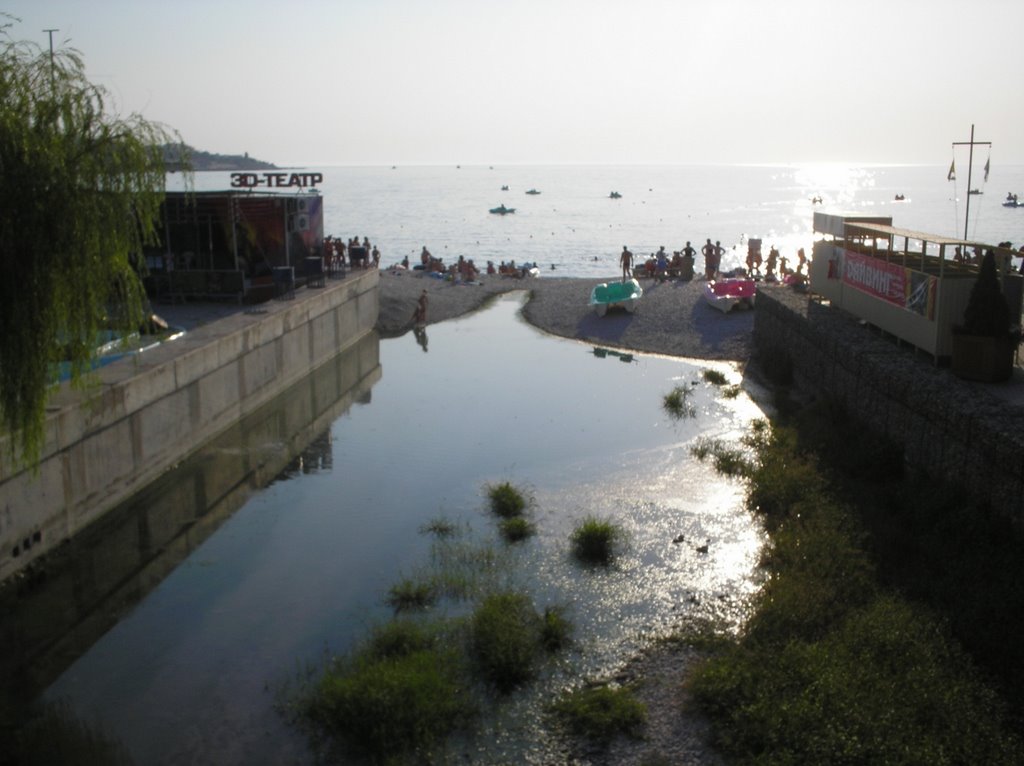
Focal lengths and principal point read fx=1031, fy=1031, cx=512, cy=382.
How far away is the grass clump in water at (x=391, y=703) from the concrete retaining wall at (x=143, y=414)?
5.51m

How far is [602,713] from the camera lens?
1088cm

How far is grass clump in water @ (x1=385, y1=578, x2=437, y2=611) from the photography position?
1405cm

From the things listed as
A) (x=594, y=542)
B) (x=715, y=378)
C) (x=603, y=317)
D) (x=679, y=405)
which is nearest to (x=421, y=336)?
(x=603, y=317)

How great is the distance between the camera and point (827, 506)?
16.5 meters

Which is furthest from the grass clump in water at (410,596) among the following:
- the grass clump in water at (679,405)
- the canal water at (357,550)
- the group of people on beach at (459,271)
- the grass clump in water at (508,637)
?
the group of people on beach at (459,271)

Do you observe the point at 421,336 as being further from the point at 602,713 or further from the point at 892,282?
the point at 602,713

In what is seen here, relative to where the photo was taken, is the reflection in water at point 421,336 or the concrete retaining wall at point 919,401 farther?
the reflection in water at point 421,336

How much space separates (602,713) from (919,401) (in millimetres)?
9271

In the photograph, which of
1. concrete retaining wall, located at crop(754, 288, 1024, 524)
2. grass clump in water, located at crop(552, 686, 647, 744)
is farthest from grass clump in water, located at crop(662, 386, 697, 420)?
grass clump in water, located at crop(552, 686, 647, 744)

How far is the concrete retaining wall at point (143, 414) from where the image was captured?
15.4m

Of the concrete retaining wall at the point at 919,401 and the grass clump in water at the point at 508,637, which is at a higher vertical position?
the concrete retaining wall at the point at 919,401

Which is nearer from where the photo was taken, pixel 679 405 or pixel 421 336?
pixel 679 405

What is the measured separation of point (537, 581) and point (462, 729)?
4.20 meters

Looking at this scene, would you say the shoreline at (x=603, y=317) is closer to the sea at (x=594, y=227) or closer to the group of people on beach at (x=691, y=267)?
the group of people on beach at (x=691, y=267)
